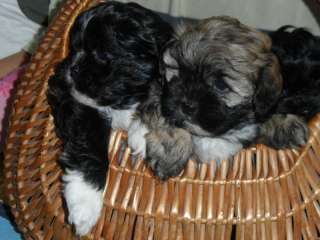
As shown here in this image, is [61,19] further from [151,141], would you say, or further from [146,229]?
[146,229]

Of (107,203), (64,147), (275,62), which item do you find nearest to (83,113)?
(64,147)

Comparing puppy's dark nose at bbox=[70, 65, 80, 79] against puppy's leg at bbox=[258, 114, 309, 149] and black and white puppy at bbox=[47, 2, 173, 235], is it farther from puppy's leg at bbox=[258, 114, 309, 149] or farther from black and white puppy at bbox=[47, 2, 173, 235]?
puppy's leg at bbox=[258, 114, 309, 149]

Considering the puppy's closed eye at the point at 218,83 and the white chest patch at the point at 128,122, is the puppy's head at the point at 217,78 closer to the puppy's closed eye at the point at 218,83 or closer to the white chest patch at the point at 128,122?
the puppy's closed eye at the point at 218,83

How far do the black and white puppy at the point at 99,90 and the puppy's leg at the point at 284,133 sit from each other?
41 centimetres

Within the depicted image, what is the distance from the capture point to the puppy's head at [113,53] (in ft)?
5.93

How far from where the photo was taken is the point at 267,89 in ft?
5.74

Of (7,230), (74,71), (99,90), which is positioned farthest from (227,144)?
(7,230)

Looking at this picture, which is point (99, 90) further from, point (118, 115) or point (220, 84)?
point (220, 84)

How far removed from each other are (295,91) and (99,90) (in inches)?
30.1

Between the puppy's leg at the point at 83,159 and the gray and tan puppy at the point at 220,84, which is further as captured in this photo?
the puppy's leg at the point at 83,159

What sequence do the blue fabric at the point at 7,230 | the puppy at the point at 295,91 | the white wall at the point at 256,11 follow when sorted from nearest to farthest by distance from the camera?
the puppy at the point at 295,91
the blue fabric at the point at 7,230
the white wall at the point at 256,11

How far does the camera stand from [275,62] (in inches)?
72.0

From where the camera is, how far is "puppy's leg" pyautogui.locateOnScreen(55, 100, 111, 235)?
191 cm

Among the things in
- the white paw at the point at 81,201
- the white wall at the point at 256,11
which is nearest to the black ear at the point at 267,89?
the white paw at the point at 81,201
